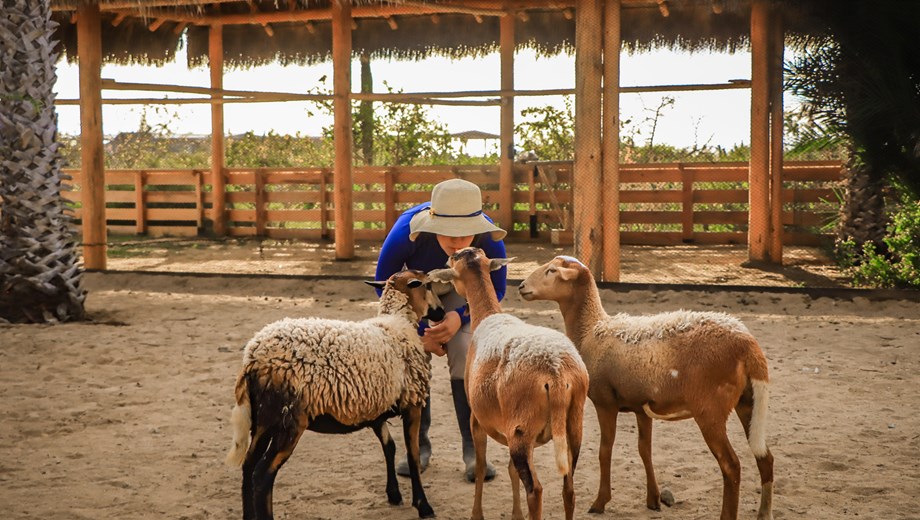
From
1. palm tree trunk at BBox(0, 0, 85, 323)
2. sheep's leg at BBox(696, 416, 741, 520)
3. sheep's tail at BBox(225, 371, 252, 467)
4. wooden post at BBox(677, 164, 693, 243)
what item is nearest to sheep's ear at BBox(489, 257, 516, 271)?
sheep's leg at BBox(696, 416, 741, 520)

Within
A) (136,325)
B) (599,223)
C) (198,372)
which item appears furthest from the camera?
(599,223)

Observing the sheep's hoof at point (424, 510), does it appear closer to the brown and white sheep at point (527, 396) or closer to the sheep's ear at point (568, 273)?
the brown and white sheep at point (527, 396)

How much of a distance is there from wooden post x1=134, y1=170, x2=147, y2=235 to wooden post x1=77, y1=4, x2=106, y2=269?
6406 mm

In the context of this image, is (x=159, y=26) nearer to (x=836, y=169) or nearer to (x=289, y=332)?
(x=836, y=169)

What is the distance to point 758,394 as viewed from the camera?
4238mm

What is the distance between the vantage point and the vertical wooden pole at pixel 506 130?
14.7 m

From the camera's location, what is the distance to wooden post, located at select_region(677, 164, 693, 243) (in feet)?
50.4

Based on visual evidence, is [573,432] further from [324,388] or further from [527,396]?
[324,388]

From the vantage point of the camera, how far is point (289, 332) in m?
4.34

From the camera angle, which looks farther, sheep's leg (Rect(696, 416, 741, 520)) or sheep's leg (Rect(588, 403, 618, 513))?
sheep's leg (Rect(588, 403, 618, 513))

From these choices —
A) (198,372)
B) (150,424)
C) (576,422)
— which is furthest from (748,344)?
(198,372)

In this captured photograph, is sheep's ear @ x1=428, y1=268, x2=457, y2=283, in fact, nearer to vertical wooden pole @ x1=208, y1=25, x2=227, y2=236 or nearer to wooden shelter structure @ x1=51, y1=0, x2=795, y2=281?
wooden shelter structure @ x1=51, y1=0, x2=795, y2=281

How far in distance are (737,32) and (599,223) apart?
5525mm

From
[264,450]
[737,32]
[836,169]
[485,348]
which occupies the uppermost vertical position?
[737,32]
